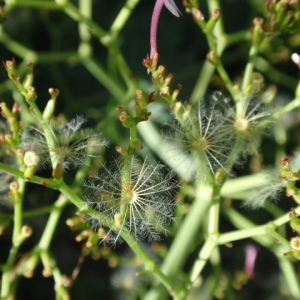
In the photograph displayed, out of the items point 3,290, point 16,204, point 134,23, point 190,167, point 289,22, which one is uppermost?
point 134,23

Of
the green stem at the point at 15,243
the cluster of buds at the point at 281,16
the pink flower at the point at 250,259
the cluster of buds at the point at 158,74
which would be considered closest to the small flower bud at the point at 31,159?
the green stem at the point at 15,243

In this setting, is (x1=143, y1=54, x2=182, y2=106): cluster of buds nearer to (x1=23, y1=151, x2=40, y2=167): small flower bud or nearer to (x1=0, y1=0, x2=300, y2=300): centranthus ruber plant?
(x1=0, y1=0, x2=300, y2=300): centranthus ruber plant

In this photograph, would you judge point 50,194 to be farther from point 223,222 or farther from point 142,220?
point 142,220

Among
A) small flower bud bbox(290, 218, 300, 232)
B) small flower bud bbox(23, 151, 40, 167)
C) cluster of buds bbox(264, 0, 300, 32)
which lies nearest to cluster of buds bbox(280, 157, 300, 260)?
small flower bud bbox(290, 218, 300, 232)

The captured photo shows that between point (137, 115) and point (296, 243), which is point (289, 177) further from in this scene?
point (137, 115)

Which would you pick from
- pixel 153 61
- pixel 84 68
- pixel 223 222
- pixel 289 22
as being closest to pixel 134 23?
pixel 84 68

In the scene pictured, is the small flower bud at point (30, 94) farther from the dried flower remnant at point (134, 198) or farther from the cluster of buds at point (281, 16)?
the cluster of buds at point (281, 16)
